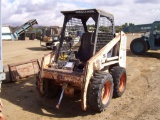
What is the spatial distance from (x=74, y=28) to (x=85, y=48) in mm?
612

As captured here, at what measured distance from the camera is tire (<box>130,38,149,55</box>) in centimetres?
1452

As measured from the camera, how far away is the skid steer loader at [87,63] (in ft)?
18.2

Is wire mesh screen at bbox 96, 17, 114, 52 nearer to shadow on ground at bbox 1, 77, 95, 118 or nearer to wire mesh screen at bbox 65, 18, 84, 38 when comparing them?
wire mesh screen at bbox 65, 18, 84, 38

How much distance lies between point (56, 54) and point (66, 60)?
1.11ft

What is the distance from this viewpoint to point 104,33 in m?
6.62

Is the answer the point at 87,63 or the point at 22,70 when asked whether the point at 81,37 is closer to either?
the point at 87,63

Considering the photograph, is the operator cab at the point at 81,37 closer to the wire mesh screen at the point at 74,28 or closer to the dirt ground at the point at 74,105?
the wire mesh screen at the point at 74,28

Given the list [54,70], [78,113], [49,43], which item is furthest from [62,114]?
[49,43]

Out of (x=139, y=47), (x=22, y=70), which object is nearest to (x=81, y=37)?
(x=22, y=70)

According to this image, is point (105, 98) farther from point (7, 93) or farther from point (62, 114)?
point (7, 93)

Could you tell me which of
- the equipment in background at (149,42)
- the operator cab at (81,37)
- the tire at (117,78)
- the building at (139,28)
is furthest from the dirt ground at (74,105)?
the building at (139,28)

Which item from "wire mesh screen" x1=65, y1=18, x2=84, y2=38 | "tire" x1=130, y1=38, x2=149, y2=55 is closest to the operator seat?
"wire mesh screen" x1=65, y1=18, x2=84, y2=38

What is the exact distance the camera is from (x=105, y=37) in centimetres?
669

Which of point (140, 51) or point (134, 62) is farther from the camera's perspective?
point (140, 51)
